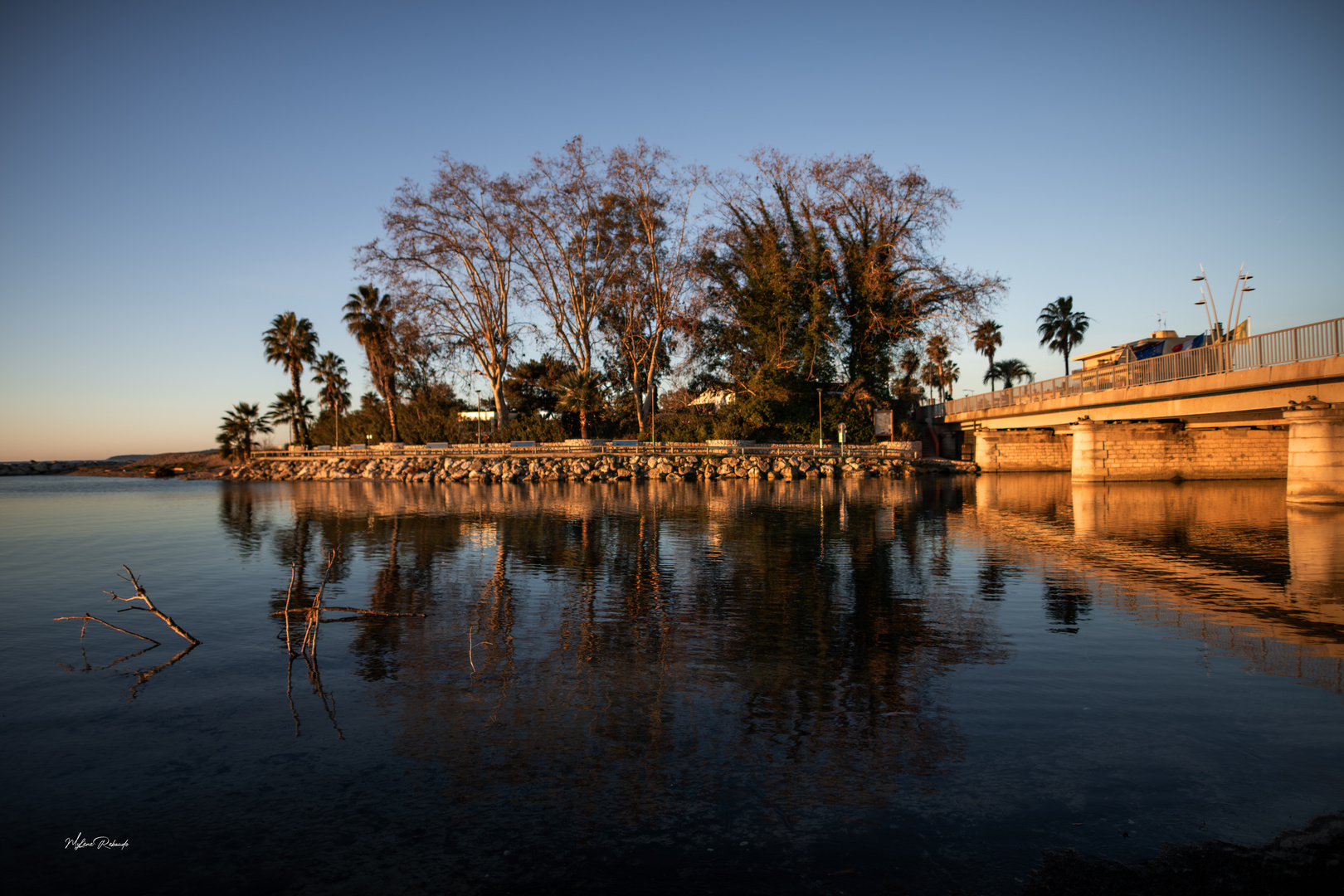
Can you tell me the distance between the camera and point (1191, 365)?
31.3 metres

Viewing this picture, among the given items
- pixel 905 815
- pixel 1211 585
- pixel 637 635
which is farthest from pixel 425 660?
pixel 1211 585

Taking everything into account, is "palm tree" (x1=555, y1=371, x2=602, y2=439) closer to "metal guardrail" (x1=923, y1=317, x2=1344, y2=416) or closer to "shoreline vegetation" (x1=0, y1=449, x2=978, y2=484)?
"shoreline vegetation" (x1=0, y1=449, x2=978, y2=484)

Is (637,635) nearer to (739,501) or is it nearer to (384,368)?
(739,501)

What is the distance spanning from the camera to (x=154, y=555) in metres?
18.0

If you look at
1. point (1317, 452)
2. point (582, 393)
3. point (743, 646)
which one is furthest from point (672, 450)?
point (743, 646)

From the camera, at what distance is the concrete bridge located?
1019 inches

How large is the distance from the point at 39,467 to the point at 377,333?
9794 centimetres

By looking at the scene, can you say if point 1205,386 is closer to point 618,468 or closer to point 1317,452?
point 1317,452

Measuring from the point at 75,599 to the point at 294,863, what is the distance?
11.4 meters

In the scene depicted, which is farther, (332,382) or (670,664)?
(332,382)

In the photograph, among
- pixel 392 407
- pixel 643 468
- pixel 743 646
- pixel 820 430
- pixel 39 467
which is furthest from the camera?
pixel 39 467

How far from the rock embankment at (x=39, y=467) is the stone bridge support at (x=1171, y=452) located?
446ft

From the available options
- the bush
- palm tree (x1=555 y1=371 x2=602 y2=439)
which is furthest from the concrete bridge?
the bush

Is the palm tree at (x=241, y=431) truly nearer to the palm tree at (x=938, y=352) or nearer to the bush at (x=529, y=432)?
the bush at (x=529, y=432)
